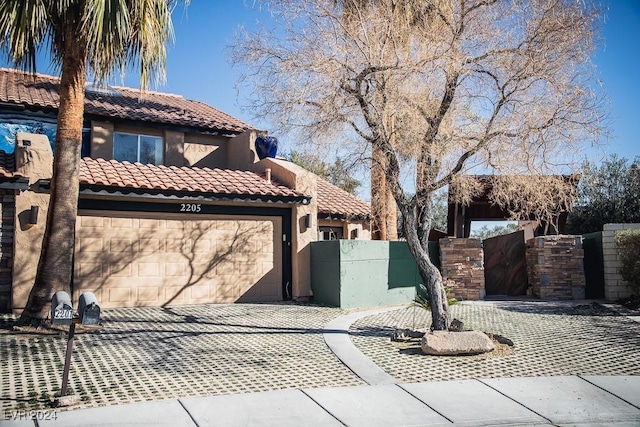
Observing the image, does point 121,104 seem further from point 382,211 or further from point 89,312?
point 89,312

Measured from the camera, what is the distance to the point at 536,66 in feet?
32.4

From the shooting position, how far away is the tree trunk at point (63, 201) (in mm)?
9523

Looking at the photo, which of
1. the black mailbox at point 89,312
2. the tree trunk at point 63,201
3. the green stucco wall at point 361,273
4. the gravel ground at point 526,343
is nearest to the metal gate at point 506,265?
the gravel ground at point 526,343

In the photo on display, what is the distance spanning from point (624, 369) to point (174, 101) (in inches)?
668

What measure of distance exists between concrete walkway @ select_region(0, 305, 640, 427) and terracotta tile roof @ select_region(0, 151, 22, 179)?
23.6 ft

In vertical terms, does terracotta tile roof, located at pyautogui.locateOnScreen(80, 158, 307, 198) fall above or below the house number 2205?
above

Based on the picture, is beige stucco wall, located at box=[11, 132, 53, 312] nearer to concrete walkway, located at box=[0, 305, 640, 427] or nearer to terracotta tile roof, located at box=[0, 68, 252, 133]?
terracotta tile roof, located at box=[0, 68, 252, 133]

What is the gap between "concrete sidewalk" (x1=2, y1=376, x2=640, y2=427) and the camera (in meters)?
5.61

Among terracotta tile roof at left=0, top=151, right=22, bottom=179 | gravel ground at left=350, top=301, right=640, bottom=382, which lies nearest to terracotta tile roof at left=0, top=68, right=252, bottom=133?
terracotta tile roof at left=0, top=151, right=22, bottom=179

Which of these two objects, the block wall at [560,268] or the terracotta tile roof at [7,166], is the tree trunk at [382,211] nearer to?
the block wall at [560,268]

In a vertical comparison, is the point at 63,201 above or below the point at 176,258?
above

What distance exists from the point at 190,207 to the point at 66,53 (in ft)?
16.0

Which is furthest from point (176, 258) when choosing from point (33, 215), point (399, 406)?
point (399, 406)

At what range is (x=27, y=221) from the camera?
11.7 metres
